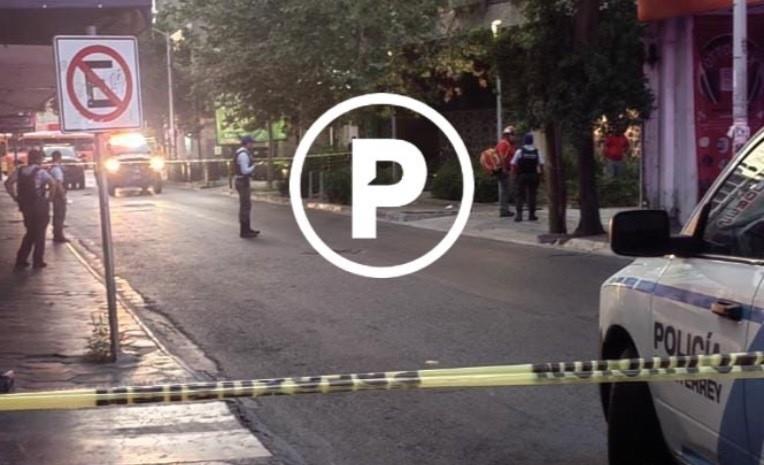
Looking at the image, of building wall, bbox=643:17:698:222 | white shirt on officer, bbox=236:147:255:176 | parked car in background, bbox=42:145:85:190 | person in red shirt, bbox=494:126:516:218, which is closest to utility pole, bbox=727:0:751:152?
building wall, bbox=643:17:698:222

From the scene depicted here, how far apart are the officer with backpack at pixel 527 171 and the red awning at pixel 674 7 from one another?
11.4 feet

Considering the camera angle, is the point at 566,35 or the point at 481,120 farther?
the point at 481,120

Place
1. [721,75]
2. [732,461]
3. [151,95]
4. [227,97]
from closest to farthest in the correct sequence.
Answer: [732,461]
[721,75]
[227,97]
[151,95]

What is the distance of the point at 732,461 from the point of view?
3.79 metres

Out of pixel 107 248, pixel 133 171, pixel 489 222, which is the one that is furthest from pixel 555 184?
pixel 133 171

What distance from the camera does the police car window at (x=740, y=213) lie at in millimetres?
3906

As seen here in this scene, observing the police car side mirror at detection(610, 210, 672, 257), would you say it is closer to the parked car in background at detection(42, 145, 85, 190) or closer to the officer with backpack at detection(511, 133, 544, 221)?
the officer with backpack at detection(511, 133, 544, 221)

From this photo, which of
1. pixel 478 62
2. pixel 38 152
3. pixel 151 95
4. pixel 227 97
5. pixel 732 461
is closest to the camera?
pixel 732 461

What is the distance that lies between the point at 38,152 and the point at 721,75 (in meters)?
11.8

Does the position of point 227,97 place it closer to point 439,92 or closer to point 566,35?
point 439,92

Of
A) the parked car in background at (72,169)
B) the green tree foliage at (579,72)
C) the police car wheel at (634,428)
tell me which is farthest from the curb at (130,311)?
the parked car in background at (72,169)

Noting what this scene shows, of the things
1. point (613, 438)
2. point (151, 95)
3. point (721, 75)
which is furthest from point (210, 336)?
point (151, 95)

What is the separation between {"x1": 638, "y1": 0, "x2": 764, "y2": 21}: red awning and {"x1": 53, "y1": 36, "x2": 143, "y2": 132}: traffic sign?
11219 millimetres

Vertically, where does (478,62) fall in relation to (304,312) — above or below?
above
